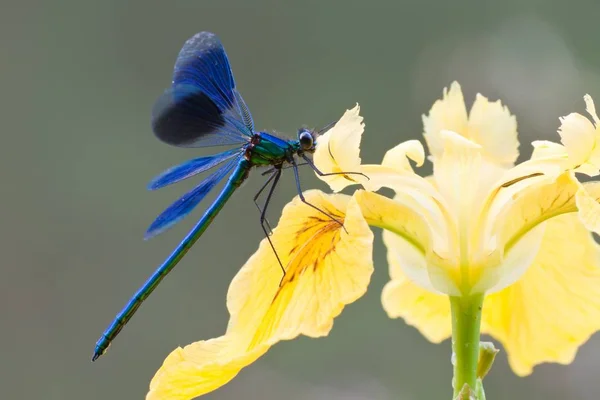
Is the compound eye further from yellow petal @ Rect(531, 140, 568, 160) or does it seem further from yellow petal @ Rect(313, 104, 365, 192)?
yellow petal @ Rect(531, 140, 568, 160)

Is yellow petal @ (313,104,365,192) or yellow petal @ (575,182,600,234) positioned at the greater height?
yellow petal @ (313,104,365,192)

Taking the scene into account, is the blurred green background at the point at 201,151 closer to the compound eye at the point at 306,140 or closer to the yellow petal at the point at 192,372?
the compound eye at the point at 306,140

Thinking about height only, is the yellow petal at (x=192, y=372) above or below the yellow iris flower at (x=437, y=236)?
below

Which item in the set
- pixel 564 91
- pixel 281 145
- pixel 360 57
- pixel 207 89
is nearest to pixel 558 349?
pixel 281 145

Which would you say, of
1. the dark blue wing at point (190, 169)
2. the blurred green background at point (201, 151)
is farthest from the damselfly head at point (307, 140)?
the blurred green background at point (201, 151)

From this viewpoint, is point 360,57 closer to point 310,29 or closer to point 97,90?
point 310,29

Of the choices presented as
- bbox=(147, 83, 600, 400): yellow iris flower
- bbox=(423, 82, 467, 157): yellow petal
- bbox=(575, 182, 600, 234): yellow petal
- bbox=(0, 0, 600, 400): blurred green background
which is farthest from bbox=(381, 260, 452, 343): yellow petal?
bbox=(0, 0, 600, 400): blurred green background

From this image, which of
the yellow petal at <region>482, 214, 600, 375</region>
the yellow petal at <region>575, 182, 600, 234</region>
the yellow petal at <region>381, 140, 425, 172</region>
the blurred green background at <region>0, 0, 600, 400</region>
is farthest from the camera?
the blurred green background at <region>0, 0, 600, 400</region>

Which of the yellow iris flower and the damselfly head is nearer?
the yellow iris flower

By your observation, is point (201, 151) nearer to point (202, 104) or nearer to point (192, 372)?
point (202, 104)
